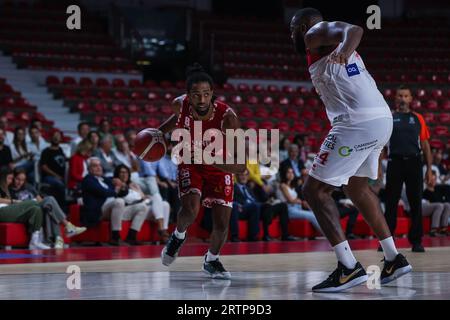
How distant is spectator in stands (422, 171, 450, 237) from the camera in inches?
480

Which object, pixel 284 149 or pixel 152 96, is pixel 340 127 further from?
pixel 152 96

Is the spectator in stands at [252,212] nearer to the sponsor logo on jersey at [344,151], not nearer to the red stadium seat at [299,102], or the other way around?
the sponsor logo on jersey at [344,151]

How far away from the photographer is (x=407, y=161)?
789 cm

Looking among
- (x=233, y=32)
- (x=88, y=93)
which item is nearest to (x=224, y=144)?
(x=88, y=93)

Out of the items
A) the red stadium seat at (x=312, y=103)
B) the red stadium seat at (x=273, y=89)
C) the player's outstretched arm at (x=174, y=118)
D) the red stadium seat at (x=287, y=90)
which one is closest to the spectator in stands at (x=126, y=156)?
the player's outstretched arm at (x=174, y=118)

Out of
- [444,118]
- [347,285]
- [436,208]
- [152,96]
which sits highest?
[152,96]

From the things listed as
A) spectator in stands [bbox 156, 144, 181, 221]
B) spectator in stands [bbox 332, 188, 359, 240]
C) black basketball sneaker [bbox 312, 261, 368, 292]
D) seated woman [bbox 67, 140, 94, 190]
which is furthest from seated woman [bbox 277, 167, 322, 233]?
black basketball sneaker [bbox 312, 261, 368, 292]

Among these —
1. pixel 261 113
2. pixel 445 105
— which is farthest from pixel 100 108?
pixel 445 105

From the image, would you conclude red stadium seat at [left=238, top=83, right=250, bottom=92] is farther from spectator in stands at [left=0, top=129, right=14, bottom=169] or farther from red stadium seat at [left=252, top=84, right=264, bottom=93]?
spectator in stands at [left=0, top=129, right=14, bottom=169]

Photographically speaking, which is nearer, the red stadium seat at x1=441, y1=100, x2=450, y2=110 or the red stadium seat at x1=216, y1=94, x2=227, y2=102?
the red stadium seat at x1=216, y1=94, x2=227, y2=102

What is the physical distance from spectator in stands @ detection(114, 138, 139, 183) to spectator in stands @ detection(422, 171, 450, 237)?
4.28m

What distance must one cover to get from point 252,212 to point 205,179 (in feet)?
16.0

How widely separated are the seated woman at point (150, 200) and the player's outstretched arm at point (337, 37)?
577 centimetres
